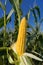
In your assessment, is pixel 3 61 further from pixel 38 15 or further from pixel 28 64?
pixel 38 15

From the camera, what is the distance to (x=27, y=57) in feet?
7.06

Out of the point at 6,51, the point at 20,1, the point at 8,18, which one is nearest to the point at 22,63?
the point at 6,51

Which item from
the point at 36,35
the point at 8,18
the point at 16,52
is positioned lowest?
the point at 16,52

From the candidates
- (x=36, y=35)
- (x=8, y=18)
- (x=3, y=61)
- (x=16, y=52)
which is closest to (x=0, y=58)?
(x=3, y=61)

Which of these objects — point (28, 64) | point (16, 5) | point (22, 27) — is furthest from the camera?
point (16, 5)

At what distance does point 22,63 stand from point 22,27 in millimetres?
430

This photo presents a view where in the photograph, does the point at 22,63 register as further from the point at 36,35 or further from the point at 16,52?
the point at 36,35

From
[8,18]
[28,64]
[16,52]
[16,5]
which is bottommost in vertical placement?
[28,64]

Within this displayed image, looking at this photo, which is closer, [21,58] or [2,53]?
[21,58]

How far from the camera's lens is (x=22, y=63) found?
2080mm

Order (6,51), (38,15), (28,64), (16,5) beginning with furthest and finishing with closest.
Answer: (38,15) < (16,5) < (6,51) < (28,64)

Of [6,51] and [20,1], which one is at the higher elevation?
[20,1]

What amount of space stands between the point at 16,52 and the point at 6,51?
241 millimetres

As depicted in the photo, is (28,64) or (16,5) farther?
(16,5)
